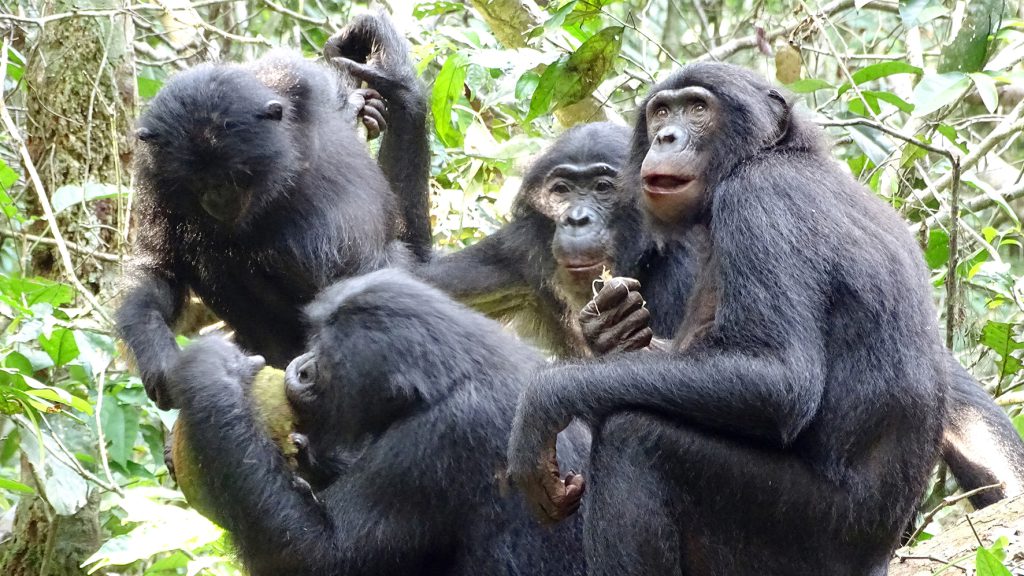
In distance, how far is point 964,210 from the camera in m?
7.58

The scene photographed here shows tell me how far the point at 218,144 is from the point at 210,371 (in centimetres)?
111

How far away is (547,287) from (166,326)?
85.8 inches

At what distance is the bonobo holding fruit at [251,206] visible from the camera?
5.73m

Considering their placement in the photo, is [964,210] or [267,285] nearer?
[267,285]

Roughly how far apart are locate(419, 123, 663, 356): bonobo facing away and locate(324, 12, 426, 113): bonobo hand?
0.87 meters

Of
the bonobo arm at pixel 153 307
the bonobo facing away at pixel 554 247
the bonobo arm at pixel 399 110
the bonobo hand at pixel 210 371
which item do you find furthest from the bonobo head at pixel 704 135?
the bonobo arm at pixel 153 307

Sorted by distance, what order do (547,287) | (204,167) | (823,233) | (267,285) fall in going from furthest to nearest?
(547,287), (267,285), (204,167), (823,233)

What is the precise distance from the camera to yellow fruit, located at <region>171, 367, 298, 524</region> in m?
5.15

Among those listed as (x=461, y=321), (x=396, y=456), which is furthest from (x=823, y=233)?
(x=396, y=456)

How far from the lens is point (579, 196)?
267 inches

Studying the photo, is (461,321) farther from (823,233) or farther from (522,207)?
(522,207)

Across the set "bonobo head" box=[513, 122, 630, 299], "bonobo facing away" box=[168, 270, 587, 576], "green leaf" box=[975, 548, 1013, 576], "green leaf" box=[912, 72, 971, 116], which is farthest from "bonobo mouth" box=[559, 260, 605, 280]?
"green leaf" box=[975, 548, 1013, 576]

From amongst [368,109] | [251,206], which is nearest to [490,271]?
[368,109]

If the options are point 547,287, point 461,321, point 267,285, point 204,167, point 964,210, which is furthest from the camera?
point 964,210
